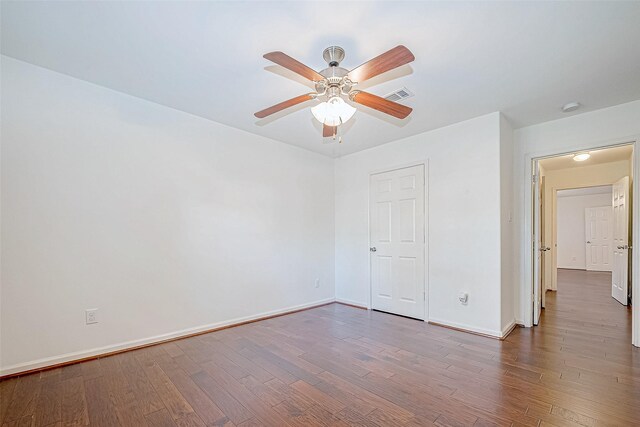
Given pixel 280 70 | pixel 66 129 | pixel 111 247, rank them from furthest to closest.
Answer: pixel 111 247 → pixel 66 129 → pixel 280 70

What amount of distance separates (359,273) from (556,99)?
3.25 m

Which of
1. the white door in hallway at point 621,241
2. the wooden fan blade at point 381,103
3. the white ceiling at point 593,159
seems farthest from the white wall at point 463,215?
the white door in hallway at point 621,241

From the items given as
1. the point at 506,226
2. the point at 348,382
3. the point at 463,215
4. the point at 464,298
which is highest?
the point at 463,215

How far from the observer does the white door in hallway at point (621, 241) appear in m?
4.42

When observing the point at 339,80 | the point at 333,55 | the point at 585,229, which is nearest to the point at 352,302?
the point at 339,80

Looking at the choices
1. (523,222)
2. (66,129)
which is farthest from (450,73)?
(66,129)

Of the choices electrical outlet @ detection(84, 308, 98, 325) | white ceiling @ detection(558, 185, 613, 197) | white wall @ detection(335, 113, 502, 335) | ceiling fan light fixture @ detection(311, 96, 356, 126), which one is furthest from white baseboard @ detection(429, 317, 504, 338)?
white ceiling @ detection(558, 185, 613, 197)

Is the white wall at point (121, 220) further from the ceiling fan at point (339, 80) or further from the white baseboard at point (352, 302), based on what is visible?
the ceiling fan at point (339, 80)

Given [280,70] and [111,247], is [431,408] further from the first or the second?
[111,247]

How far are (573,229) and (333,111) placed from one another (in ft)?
36.0

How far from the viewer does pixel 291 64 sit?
5.61 feet

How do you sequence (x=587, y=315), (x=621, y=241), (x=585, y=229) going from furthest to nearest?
(x=585, y=229), (x=621, y=241), (x=587, y=315)

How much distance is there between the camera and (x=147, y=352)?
2771 millimetres

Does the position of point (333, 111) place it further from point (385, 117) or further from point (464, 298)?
point (464, 298)
